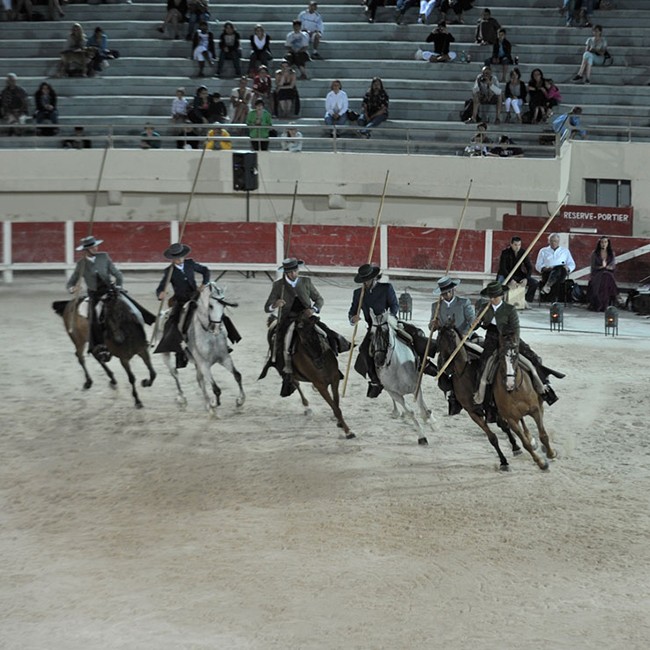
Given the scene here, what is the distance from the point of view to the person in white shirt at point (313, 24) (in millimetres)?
25547

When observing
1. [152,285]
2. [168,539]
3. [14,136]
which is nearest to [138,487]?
[168,539]

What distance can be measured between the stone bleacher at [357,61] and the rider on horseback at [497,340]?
13.3 m

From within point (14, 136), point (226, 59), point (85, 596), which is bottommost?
point (85, 596)

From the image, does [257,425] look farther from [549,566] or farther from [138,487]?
[549,566]

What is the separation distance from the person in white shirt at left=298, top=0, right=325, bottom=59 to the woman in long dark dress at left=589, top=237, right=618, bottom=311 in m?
8.82

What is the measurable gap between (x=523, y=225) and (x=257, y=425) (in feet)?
34.7

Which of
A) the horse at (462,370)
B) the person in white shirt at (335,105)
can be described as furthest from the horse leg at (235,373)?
the person in white shirt at (335,105)

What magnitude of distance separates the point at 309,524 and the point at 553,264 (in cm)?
1163

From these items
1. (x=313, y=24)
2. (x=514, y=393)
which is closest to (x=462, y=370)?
(x=514, y=393)

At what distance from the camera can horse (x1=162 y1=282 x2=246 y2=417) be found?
41.7 feet

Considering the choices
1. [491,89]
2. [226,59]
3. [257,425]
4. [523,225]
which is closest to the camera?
[257,425]

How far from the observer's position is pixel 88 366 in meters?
15.5

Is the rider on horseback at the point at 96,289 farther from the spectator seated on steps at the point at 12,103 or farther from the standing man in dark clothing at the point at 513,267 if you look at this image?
the spectator seated on steps at the point at 12,103

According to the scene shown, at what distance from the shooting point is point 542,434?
11.0m
